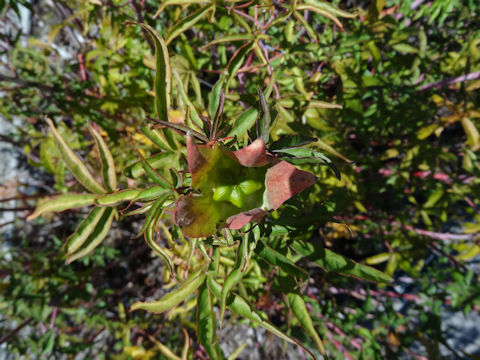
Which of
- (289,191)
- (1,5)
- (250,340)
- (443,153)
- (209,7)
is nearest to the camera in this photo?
(289,191)

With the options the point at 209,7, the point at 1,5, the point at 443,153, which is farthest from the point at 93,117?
the point at 443,153

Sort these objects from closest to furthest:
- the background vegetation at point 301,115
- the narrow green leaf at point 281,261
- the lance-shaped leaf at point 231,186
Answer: the lance-shaped leaf at point 231,186
the narrow green leaf at point 281,261
the background vegetation at point 301,115

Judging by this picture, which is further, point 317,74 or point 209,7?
point 317,74

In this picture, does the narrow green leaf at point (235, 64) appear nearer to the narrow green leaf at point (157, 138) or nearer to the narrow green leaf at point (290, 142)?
the narrow green leaf at point (157, 138)

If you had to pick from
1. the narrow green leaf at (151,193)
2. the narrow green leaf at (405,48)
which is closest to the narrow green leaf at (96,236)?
the narrow green leaf at (151,193)

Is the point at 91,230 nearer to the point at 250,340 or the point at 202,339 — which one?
the point at 202,339

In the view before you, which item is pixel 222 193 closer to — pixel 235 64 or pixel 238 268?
pixel 238 268
